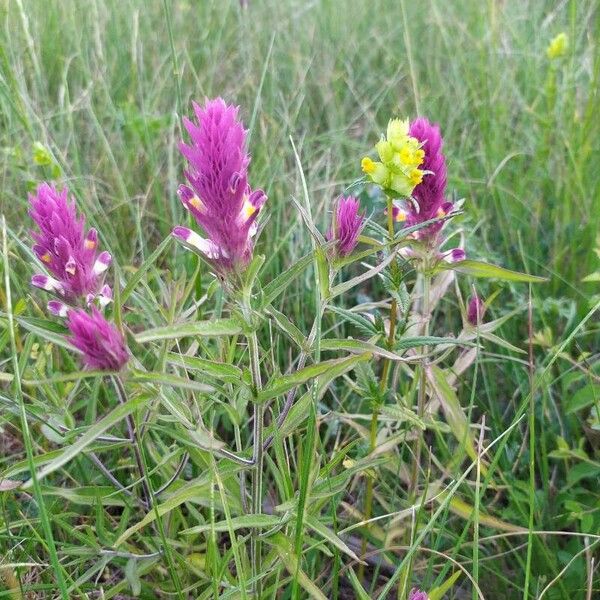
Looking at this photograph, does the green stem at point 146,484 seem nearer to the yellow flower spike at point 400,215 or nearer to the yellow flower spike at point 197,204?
the yellow flower spike at point 197,204

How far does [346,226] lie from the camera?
1134 millimetres

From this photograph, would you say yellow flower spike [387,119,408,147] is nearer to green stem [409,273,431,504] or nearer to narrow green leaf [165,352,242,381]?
green stem [409,273,431,504]

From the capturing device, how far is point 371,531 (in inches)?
57.5

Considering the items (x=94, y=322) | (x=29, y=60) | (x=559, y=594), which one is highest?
(x=94, y=322)

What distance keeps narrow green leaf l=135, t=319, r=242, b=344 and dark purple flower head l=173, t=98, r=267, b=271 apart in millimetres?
96

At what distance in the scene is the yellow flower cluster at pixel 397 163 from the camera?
3.83ft

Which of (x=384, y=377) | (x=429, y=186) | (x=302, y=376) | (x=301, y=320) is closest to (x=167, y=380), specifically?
(x=302, y=376)

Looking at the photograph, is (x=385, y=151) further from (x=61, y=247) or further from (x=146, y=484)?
(x=146, y=484)

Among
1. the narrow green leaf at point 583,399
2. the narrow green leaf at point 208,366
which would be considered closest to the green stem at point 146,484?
the narrow green leaf at point 208,366

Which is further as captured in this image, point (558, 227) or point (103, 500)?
point (558, 227)

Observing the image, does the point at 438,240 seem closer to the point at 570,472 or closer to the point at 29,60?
the point at 570,472

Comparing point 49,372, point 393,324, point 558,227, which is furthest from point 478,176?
point 49,372

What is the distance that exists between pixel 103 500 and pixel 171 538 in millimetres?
165

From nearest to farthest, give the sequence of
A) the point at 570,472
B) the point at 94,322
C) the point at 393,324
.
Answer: the point at 94,322 → the point at 393,324 → the point at 570,472
